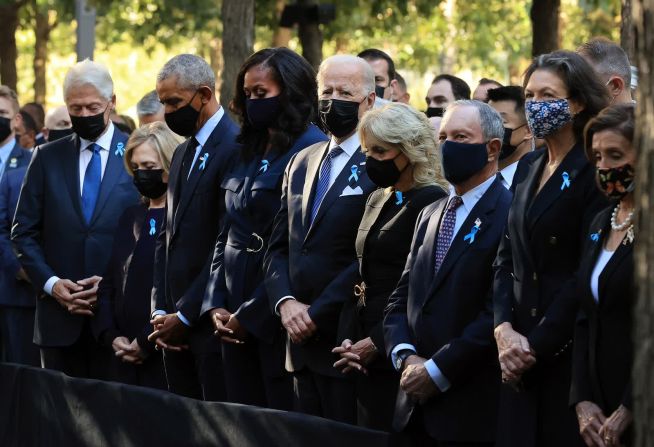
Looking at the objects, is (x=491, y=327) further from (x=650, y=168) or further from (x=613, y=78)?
(x=650, y=168)

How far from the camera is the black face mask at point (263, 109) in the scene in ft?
27.5

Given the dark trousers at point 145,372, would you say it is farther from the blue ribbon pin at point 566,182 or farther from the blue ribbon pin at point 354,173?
the blue ribbon pin at point 566,182

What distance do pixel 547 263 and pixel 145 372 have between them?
3.85m

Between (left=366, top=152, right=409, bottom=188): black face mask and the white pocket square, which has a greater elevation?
(left=366, top=152, right=409, bottom=188): black face mask

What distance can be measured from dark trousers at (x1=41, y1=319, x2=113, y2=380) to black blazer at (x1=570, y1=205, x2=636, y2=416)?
463 centimetres

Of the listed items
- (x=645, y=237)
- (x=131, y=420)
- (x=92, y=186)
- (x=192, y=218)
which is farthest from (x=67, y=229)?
(x=645, y=237)

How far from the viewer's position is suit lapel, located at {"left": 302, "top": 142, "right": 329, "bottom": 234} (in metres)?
7.89

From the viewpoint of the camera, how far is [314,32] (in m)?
17.7

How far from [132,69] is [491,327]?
5083cm

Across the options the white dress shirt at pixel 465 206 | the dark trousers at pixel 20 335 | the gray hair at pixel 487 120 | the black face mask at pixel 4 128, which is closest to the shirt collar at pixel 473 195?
the white dress shirt at pixel 465 206

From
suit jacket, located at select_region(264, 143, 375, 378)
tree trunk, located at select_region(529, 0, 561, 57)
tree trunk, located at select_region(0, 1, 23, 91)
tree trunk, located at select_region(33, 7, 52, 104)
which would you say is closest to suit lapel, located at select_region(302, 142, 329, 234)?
suit jacket, located at select_region(264, 143, 375, 378)

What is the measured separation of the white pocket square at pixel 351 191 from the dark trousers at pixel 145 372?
2.23 metres

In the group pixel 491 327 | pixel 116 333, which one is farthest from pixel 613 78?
pixel 116 333

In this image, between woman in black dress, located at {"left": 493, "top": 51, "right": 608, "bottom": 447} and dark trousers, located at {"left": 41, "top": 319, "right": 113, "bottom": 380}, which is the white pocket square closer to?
woman in black dress, located at {"left": 493, "top": 51, "right": 608, "bottom": 447}
